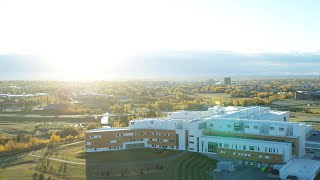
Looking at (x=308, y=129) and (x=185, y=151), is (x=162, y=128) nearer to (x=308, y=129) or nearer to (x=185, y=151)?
(x=185, y=151)

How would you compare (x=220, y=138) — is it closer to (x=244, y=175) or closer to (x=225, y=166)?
(x=225, y=166)

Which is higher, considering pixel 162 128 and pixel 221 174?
pixel 162 128

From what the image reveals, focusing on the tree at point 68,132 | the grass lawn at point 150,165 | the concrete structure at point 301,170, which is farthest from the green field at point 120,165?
the tree at point 68,132

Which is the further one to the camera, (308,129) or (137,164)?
(308,129)

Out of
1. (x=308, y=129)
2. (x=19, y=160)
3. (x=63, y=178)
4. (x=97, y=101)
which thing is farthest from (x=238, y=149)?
(x=97, y=101)

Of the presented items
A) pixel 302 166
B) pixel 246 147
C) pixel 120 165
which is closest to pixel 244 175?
pixel 246 147

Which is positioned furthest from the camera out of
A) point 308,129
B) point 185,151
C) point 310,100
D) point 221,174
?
point 310,100

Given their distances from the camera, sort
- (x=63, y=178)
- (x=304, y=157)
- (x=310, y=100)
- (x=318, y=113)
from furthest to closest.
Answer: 1. (x=310, y=100)
2. (x=318, y=113)
3. (x=304, y=157)
4. (x=63, y=178)
